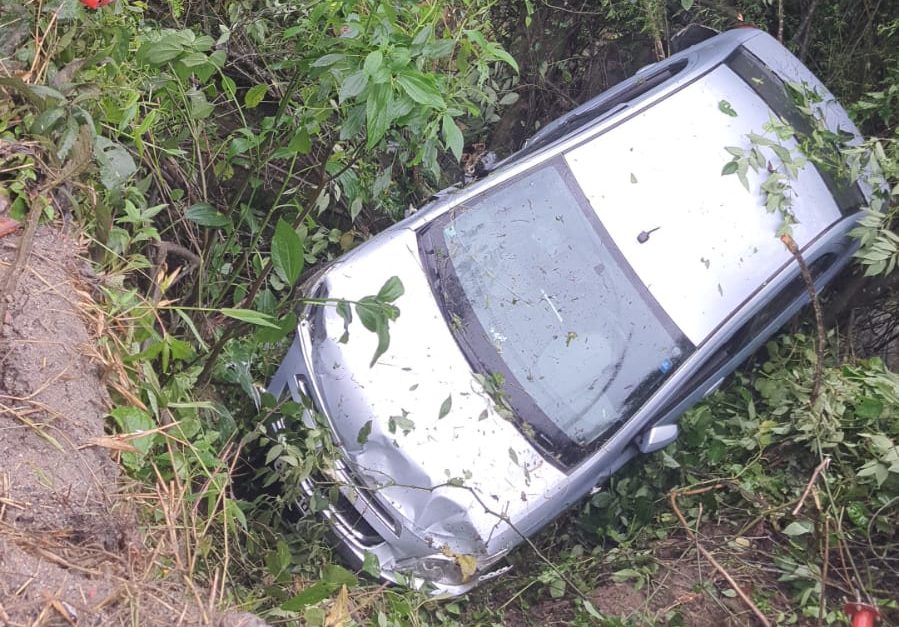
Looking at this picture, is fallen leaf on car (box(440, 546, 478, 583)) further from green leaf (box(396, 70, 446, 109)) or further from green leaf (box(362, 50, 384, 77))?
green leaf (box(362, 50, 384, 77))

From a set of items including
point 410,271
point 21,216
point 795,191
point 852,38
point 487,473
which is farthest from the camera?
point 852,38

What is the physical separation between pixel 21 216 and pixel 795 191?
3.26m

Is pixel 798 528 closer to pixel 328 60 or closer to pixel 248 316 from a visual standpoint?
pixel 248 316

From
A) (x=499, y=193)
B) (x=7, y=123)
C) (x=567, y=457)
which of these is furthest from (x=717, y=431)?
(x=7, y=123)

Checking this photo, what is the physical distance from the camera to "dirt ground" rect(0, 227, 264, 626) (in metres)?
1.78

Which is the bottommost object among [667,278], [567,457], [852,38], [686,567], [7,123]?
[686,567]

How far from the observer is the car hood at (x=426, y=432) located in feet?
9.55

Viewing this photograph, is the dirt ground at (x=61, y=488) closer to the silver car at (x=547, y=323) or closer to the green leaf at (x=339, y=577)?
the green leaf at (x=339, y=577)

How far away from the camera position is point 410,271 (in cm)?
324

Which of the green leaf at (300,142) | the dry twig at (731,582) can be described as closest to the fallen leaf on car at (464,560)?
the dry twig at (731,582)

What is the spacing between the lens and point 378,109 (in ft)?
7.98

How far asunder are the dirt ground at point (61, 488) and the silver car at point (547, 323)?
2.99 feet

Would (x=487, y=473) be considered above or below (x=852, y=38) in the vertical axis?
below

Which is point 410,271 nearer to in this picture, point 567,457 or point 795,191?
point 567,457
